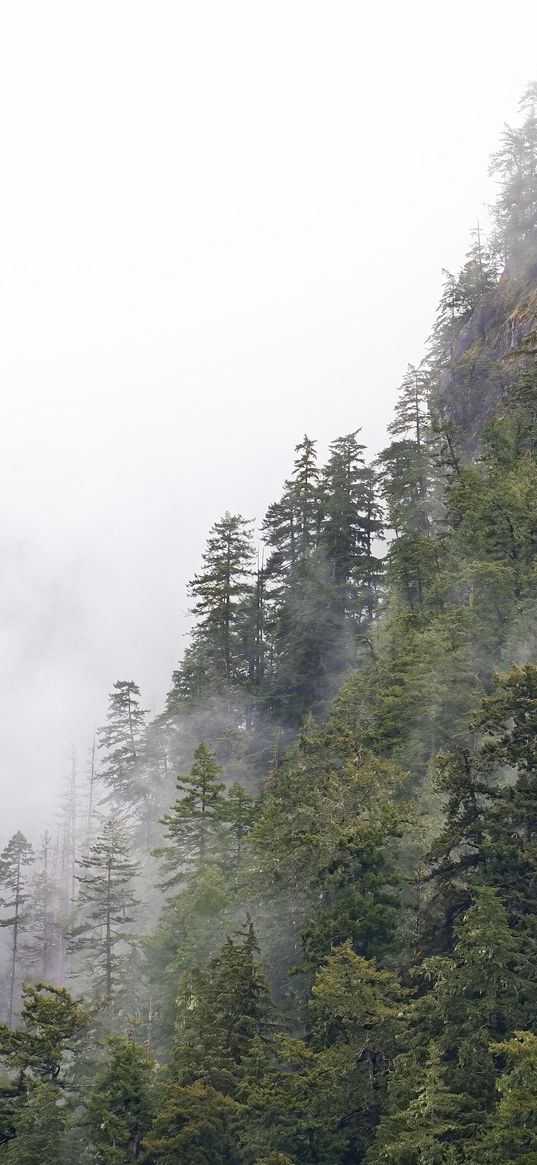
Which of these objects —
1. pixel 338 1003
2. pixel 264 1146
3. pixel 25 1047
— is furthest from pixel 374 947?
pixel 25 1047

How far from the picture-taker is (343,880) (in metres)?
25.4

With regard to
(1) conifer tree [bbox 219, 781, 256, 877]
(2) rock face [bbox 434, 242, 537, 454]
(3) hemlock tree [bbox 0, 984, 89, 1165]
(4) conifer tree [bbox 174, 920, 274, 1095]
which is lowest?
(3) hemlock tree [bbox 0, 984, 89, 1165]

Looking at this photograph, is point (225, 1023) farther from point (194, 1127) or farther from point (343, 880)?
point (343, 880)

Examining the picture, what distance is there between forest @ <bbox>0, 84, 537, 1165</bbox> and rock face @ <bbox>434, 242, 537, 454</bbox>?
1225 mm

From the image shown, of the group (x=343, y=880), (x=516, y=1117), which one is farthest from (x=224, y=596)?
(x=516, y=1117)

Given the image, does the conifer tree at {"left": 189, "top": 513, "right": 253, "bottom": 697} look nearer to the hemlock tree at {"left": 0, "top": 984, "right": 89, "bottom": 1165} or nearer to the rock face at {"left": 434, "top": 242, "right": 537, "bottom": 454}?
the rock face at {"left": 434, "top": 242, "right": 537, "bottom": 454}

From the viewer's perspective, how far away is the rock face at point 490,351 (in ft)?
198

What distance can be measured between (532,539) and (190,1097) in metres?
25.1

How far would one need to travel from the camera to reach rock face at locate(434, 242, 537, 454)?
60.5 m

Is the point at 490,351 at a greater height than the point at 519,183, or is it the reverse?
the point at 519,183

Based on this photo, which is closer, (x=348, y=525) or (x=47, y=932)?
(x=348, y=525)

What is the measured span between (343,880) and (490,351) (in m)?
49.2

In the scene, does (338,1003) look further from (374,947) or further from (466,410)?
(466,410)

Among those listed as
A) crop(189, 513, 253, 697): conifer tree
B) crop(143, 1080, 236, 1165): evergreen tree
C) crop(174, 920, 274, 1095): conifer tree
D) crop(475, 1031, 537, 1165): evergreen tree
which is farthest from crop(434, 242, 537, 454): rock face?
crop(475, 1031, 537, 1165): evergreen tree
